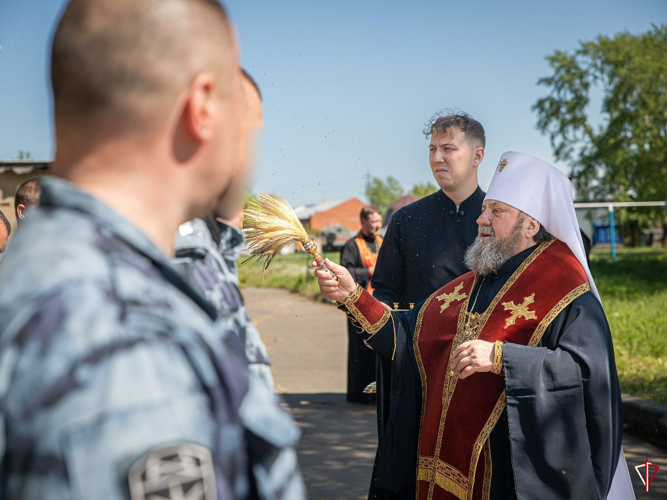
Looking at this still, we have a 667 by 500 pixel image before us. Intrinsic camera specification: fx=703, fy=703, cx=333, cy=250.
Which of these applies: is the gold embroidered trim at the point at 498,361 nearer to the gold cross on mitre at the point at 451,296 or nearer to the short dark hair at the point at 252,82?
the gold cross on mitre at the point at 451,296

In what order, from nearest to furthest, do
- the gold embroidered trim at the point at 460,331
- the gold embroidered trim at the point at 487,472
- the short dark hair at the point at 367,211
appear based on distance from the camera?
the gold embroidered trim at the point at 487,472, the gold embroidered trim at the point at 460,331, the short dark hair at the point at 367,211

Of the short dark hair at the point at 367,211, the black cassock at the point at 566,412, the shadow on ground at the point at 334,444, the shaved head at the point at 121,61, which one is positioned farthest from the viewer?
the short dark hair at the point at 367,211

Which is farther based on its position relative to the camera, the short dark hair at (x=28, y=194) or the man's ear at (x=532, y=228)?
the short dark hair at (x=28, y=194)

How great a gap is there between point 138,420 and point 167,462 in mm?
56

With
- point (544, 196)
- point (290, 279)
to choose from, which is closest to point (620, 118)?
point (290, 279)

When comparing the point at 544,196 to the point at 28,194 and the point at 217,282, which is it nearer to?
the point at 217,282

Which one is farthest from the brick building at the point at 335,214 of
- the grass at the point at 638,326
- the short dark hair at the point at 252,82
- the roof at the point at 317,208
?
the short dark hair at the point at 252,82

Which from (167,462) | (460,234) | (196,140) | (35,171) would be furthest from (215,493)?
(35,171)

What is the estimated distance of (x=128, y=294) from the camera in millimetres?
826

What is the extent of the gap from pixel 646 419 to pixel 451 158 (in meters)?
3.63

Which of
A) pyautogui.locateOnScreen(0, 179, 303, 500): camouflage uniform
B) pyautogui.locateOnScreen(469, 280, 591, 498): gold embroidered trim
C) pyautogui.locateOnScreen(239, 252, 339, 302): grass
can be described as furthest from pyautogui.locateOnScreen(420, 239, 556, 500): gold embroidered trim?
pyautogui.locateOnScreen(239, 252, 339, 302): grass

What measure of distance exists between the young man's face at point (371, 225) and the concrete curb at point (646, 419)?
342cm

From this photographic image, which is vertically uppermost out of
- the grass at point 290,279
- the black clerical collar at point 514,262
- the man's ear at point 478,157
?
the man's ear at point 478,157

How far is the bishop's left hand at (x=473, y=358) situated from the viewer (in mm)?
2879
